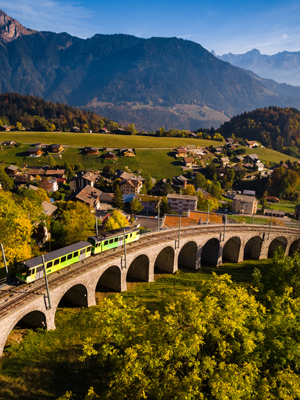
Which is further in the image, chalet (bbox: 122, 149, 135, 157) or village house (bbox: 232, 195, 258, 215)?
chalet (bbox: 122, 149, 135, 157)

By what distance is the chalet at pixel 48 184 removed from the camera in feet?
369

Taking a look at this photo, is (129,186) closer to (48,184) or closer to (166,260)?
(48,184)

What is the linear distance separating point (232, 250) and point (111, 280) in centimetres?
3227

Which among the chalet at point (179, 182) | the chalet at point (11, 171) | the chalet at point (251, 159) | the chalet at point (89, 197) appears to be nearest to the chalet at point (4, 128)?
the chalet at point (11, 171)

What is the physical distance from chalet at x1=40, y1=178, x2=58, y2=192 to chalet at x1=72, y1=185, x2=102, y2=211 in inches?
780

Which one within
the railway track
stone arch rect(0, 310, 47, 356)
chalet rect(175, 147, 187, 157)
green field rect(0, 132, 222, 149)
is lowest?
stone arch rect(0, 310, 47, 356)

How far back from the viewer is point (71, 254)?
37594 millimetres

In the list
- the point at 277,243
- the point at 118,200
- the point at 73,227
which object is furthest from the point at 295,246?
the point at 118,200

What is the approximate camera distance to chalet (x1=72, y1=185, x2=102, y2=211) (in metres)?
92.9

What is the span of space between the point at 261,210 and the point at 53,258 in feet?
343

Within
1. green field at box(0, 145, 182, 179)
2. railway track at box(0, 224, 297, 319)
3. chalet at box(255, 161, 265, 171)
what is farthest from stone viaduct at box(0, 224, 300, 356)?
chalet at box(255, 161, 265, 171)

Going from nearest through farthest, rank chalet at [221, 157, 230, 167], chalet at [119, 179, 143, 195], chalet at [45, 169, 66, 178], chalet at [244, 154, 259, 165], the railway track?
Result: the railway track → chalet at [119, 179, 143, 195] → chalet at [45, 169, 66, 178] → chalet at [221, 157, 230, 167] → chalet at [244, 154, 259, 165]

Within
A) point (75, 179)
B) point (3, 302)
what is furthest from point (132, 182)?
point (3, 302)

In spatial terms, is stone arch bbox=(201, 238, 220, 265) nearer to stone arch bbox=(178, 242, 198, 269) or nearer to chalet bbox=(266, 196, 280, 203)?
stone arch bbox=(178, 242, 198, 269)
